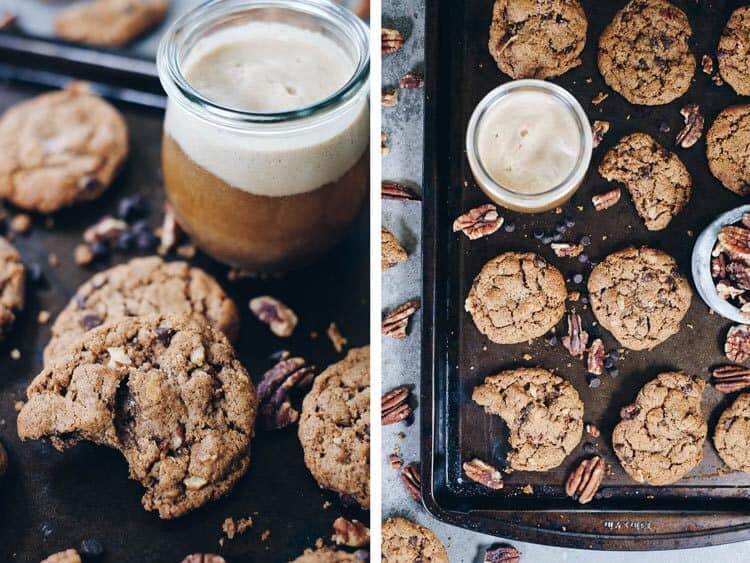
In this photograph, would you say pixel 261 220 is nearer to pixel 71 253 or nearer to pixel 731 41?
pixel 71 253

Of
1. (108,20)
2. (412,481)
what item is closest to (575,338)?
(412,481)

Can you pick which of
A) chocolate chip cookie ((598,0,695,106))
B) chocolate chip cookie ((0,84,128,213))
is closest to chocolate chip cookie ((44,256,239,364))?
chocolate chip cookie ((0,84,128,213))

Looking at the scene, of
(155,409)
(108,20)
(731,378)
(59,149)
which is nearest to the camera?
(155,409)

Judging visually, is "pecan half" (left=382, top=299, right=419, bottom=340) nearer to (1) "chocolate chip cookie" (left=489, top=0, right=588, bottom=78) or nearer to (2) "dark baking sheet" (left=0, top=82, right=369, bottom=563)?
(2) "dark baking sheet" (left=0, top=82, right=369, bottom=563)

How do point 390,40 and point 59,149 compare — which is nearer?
point 390,40

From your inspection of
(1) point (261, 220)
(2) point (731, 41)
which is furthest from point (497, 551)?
(2) point (731, 41)

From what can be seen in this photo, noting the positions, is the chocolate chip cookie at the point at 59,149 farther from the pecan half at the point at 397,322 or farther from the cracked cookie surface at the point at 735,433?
the cracked cookie surface at the point at 735,433

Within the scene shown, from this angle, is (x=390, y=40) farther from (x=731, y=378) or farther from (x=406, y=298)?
(x=731, y=378)
